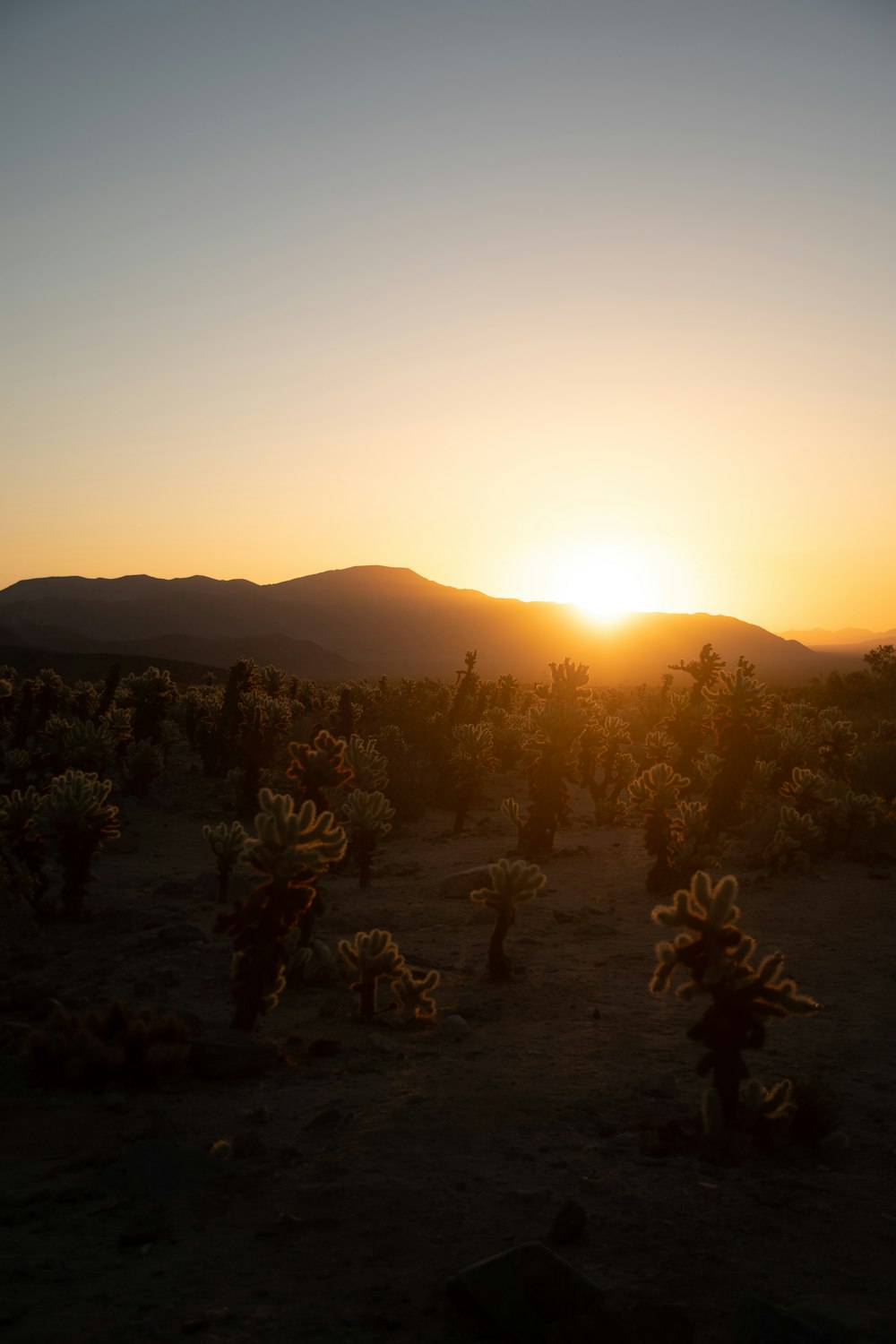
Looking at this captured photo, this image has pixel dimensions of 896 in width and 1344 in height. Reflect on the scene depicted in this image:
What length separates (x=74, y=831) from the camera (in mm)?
14820

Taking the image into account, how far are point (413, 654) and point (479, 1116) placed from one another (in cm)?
14666

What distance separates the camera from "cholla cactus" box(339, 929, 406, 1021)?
9984 millimetres

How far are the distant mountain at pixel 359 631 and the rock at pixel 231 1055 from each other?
99.6m

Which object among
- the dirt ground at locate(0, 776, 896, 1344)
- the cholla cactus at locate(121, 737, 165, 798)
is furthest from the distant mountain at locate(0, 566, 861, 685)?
the dirt ground at locate(0, 776, 896, 1344)

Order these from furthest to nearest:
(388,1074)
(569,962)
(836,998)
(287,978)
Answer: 1. (569,962)
2. (287,978)
3. (836,998)
4. (388,1074)

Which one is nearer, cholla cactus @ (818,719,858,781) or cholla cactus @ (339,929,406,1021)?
cholla cactus @ (339,929,406,1021)

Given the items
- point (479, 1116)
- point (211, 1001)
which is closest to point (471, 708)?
point (211, 1001)

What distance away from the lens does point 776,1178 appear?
6.13 m

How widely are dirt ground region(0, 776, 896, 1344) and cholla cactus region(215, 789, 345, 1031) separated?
2.12ft

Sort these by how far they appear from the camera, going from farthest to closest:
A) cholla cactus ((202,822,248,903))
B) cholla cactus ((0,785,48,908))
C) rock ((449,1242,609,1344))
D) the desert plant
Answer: cholla cactus ((0,785,48,908)) → cholla cactus ((202,822,248,903)) → the desert plant → rock ((449,1242,609,1344))

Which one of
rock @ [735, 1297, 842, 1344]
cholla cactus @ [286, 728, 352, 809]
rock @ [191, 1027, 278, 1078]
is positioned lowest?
rock @ [191, 1027, 278, 1078]

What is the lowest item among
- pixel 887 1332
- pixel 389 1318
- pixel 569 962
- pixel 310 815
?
pixel 569 962

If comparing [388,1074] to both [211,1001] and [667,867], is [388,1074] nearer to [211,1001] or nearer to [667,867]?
[211,1001]

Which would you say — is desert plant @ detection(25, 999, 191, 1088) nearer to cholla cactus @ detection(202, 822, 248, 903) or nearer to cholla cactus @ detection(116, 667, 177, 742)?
cholla cactus @ detection(202, 822, 248, 903)
